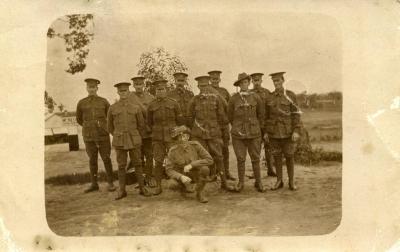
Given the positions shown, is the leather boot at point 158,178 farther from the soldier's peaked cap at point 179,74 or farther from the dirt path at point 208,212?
the soldier's peaked cap at point 179,74

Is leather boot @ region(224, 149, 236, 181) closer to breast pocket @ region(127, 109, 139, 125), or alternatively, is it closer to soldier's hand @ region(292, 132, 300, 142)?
soldier's hand @ region(292, 132, 300, 142)

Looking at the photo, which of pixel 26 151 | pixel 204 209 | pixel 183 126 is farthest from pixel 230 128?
pixel 26 151

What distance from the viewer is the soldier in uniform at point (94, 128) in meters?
3.25

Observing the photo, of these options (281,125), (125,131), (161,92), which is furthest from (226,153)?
(125,131)

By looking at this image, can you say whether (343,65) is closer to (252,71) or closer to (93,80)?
(252,71)

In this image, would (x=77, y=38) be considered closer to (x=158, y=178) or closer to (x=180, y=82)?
(x=180, y=82)

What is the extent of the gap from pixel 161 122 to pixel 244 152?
669 millimetres

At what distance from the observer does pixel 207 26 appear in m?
3.16

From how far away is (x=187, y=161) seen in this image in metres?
3.25

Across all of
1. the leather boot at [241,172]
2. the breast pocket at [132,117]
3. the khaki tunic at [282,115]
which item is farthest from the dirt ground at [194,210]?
the breast pocket at [132,117]

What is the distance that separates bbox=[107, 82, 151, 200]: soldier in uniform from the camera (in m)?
3.29

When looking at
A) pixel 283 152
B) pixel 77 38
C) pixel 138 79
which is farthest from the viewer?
pixel 283 152

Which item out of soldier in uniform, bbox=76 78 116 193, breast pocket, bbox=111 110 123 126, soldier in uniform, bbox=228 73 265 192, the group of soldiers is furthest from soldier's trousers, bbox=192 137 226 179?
soldier in uniform, bbox=76 78 116 193

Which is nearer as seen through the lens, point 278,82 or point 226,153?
point 278,82
